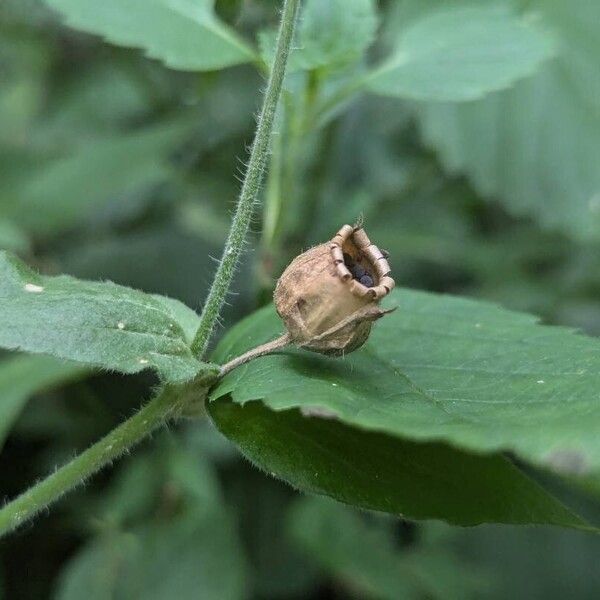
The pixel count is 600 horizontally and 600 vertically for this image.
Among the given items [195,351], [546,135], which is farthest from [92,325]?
[546,135]

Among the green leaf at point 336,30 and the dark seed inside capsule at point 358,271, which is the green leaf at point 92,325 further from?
the green leaf at point 336,30

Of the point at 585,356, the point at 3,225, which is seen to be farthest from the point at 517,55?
the point at 3,225

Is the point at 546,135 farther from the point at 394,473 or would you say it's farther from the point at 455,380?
the point at 394,473

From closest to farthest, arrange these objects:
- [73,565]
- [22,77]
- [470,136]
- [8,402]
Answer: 1. [8,402]
2. [73,565]
3. [470,136]
4. [22,77]

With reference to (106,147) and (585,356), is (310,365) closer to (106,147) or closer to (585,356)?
(585,356)

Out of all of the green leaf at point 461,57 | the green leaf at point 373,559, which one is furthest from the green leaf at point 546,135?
the green leaf at point 373,559
